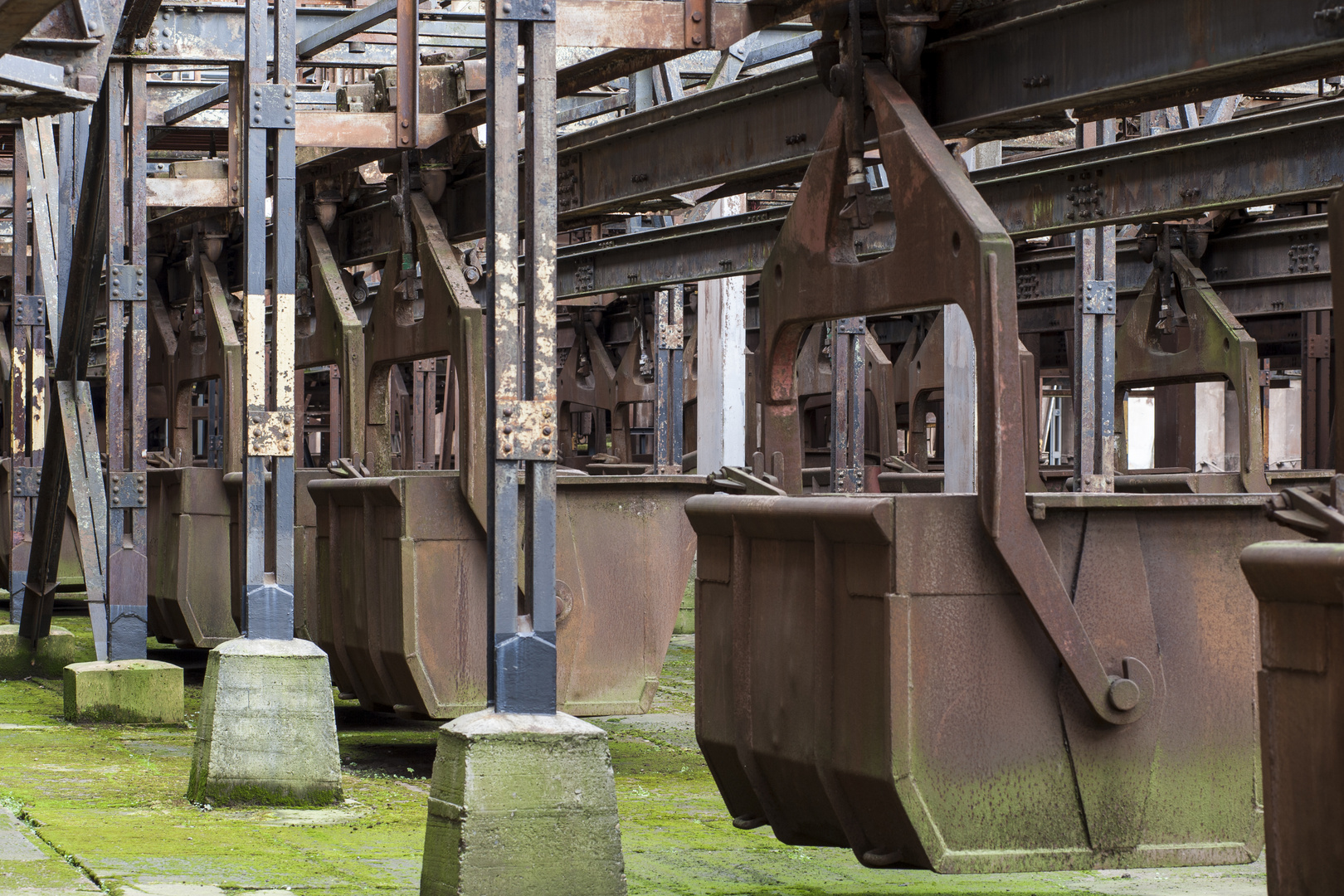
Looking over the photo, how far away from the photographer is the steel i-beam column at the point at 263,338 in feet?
29.7

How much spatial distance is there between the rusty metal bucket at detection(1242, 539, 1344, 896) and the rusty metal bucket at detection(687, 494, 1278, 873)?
1746mm

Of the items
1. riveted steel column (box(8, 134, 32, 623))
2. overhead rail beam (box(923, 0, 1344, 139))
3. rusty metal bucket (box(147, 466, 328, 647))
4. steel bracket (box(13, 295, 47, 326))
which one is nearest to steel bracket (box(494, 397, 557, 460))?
overhead rail beam (box(923, 0, 1344, 139))

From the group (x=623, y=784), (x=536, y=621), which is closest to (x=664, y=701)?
(x=623, y=784)

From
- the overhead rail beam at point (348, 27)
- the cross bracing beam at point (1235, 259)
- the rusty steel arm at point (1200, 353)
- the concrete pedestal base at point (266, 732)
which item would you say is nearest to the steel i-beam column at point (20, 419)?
the overhead rail beam at point (348, 27)

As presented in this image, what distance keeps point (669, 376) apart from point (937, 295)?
13.7 m

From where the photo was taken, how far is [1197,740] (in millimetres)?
5855

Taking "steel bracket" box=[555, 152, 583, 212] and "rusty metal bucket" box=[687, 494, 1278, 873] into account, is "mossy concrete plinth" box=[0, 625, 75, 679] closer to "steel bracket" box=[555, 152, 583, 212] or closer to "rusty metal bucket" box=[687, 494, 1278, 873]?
"steel bracket" box=[555, 152, 583, 212]

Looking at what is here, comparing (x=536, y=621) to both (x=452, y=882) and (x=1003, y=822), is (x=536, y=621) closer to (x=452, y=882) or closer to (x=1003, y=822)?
(x=452, y=882)

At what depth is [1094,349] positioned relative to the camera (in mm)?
11281

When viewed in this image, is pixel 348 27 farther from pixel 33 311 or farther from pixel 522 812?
pixel 522 812

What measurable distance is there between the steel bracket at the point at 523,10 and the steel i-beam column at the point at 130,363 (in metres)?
5.96

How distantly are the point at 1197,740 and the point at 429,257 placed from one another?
603 centimetres

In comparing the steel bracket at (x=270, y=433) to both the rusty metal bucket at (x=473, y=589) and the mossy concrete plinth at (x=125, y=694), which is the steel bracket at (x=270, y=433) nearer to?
the rusty metal bucket at (x=473, y=589)

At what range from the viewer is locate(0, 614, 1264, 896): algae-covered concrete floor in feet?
23.2
